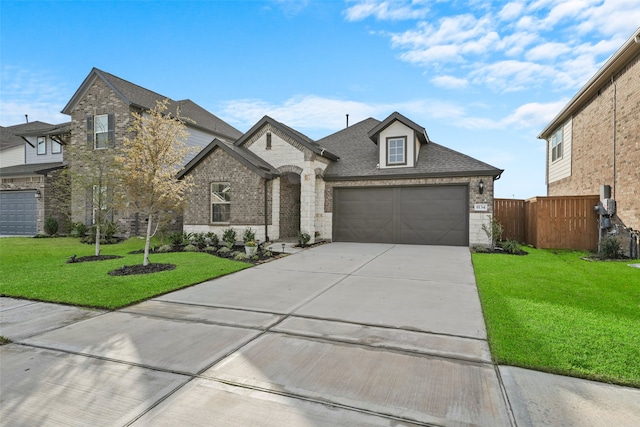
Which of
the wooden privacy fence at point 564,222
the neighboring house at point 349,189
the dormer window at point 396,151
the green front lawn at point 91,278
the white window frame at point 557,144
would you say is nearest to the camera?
the green front lawn at point 91,278

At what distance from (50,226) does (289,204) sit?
12.4 m

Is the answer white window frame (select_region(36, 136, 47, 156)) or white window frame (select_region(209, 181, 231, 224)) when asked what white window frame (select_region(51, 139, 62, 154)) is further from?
white window frame (select_region(209, 181, 231, 224))

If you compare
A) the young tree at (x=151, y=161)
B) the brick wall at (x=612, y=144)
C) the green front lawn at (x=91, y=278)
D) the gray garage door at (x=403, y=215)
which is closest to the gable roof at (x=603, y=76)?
the brick wall at (x=612, y=144)

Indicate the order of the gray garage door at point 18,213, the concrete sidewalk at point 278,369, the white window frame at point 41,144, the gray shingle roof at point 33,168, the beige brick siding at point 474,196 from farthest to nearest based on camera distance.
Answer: the white window frame at point 41,144 → the gray garage door at point 18,213 → the gray shingle roof at point 33,168 → the beige brick siding at point 474,196 → the concrete sidewalk at point 278,369

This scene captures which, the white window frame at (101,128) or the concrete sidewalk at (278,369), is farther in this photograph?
the white window frame at (101,128)

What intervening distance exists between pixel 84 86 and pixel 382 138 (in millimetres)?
15367

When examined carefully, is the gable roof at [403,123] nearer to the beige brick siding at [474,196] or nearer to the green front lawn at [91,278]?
the beige brick siding at [474,196]

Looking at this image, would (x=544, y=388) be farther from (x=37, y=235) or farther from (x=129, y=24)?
(x=37, y=235)

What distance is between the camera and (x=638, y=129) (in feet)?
33.9

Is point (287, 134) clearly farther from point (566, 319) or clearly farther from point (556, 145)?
point (556, 145)

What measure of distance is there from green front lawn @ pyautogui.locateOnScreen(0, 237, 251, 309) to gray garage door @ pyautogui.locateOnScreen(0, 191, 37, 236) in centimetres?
762

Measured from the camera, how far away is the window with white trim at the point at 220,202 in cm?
1402

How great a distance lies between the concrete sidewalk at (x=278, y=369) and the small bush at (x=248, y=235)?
6.66 meters

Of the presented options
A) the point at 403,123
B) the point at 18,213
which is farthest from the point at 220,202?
the point at 18,213
